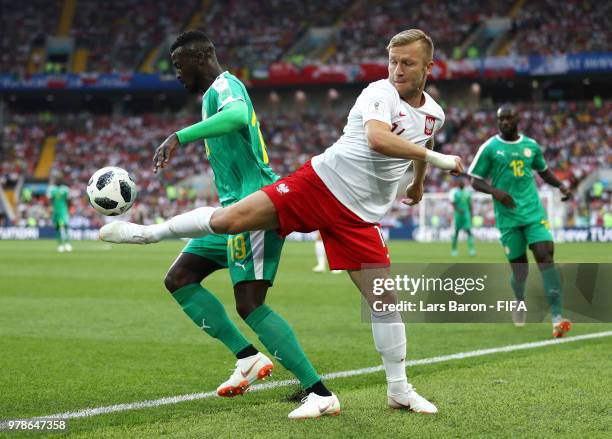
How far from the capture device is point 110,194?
504 cm

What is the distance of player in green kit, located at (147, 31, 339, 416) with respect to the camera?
192 inches

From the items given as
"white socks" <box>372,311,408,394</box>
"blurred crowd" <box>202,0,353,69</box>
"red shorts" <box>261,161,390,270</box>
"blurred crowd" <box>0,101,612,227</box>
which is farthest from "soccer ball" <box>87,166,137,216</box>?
"blurred crowd" <box>202,0,353,69</box>

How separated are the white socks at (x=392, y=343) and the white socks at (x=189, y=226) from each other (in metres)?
1.07

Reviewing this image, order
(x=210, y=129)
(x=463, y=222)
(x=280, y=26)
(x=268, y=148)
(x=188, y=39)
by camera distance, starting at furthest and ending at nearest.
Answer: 1. (x=280, y=26)
2. (x=268, y=148)
3. (x=463, y=222)
4. (x=188, y=39)
5. (x=210, y=129)

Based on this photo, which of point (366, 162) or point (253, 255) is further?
point (253, 255)

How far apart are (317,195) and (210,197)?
40.5 metres

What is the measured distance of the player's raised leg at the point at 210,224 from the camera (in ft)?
15.3

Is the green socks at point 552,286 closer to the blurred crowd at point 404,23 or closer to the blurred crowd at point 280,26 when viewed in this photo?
the blurred crowd at point 280,26

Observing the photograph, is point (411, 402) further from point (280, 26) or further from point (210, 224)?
point (280, 26)

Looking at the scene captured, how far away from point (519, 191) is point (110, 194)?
206 inches

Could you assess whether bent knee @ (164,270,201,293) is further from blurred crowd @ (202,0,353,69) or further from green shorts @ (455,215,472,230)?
blurred crowd @ (202,0,353,69)

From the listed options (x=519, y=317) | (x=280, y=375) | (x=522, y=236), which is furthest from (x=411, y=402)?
(x=519, y=317)

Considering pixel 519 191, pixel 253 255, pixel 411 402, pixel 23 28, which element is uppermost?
pixel 23 28

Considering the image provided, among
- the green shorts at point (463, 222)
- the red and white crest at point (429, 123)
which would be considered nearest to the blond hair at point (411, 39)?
the red and white crest at point (429, 123)
